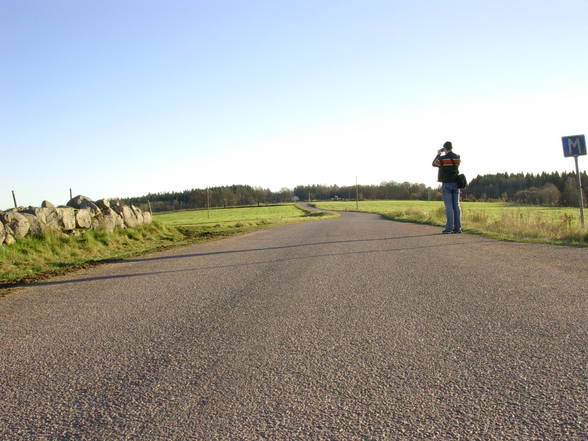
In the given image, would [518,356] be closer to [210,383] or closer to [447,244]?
[210,383]

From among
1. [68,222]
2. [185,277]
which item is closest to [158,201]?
[68,222]

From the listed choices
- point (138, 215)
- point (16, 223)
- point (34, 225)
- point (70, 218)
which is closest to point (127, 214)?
point (138, 215)

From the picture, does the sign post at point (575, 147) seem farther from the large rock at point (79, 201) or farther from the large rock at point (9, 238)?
the large rock at point (79, 201)

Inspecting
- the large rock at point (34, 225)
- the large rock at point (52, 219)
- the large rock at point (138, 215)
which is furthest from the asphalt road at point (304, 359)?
the large rock at point (138, 215)

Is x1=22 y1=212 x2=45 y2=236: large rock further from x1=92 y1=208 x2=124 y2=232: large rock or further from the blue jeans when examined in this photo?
the blue jeans

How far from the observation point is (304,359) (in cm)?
353

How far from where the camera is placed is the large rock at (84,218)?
15164mm

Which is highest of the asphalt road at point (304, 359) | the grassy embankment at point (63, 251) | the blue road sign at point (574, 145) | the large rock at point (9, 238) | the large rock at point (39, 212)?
the blue road sign at point (574, 145)

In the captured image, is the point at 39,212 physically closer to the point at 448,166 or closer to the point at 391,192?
the point at 448,166

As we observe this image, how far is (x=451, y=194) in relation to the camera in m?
14.4

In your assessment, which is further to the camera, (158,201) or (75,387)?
(158,201)

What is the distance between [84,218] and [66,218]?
1.13 meters

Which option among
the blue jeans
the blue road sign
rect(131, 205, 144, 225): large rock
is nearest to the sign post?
the blue road sign

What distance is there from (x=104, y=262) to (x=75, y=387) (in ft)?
25.5
